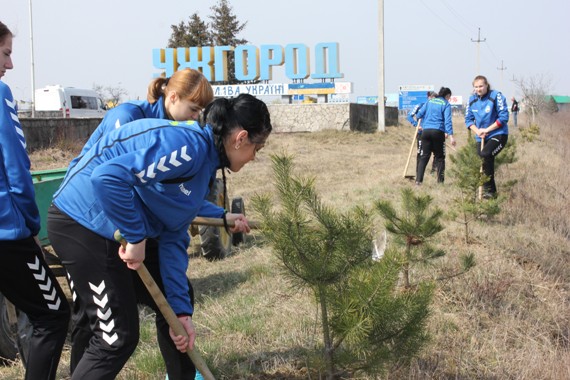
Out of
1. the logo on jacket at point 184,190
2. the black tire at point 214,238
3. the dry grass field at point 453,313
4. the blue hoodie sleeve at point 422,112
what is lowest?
the dry grass field at point 453,313

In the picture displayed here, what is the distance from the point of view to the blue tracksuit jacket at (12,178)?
2738 mm

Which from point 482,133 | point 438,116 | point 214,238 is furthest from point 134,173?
point 438,116

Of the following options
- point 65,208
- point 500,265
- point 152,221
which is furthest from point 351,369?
point 500,265

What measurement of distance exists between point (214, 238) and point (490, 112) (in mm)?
4123

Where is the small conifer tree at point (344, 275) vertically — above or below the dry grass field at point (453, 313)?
above

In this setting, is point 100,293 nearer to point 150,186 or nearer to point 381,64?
point 150,186

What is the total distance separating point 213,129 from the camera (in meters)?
2.51

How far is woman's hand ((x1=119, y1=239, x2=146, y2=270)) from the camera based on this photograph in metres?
2.35

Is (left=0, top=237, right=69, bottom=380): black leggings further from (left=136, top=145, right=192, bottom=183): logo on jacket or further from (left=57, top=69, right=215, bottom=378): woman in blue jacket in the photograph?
(left=136, top=145, right=192, bottom=183): logo on jacket

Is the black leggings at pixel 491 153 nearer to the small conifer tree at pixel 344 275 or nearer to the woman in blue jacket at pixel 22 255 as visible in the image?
the small conifer tree at pixel 344 275

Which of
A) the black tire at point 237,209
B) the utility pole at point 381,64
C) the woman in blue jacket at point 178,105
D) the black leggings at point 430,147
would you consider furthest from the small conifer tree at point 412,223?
the utility pole at point 381,64

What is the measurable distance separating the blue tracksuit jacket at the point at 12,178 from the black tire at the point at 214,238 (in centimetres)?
340

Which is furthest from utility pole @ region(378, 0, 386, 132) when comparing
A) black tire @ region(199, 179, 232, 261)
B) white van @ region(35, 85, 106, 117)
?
black tire @ region(199, 179, 232, 261)

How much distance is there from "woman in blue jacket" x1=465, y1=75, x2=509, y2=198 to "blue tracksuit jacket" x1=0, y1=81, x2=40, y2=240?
6.19 metres
